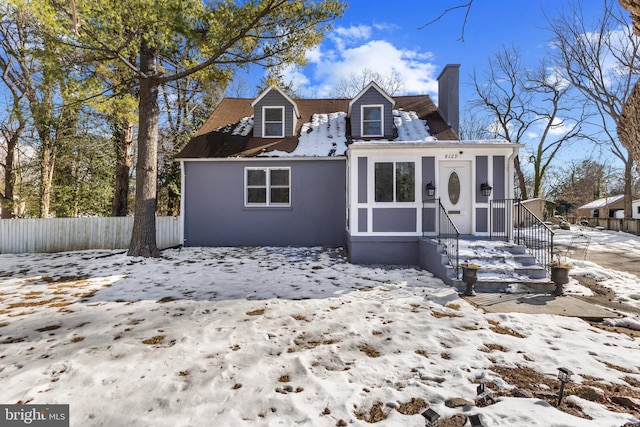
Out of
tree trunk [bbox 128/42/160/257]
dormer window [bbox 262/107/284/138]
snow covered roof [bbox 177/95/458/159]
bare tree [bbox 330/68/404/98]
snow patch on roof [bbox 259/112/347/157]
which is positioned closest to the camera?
tree trunk [bbox 128/42/160/257]

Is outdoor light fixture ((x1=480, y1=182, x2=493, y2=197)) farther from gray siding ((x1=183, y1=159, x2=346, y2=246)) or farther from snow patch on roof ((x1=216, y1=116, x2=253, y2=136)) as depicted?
snow patch on roof ((x1=216, y1=116, x2=253, y2=136))

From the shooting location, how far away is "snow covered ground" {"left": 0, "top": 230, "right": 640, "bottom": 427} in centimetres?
222

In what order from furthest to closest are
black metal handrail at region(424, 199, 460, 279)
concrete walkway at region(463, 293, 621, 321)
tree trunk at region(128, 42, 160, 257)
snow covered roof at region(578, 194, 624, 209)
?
1. snow covered roof at region(578, 194, 624, 209)
2. tree trunk at region(128, 42, 160, 257)
3. black metal handrail at region(424, 199, 460, 279)
4. concrete walkway at region(463, 293, 621, 321)

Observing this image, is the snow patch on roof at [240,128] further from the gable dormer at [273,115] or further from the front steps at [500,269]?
the front steps at [500,269]

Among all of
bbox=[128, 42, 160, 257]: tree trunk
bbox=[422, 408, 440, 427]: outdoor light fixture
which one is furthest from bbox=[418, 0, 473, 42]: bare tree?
bbox=[128, 42, 160, 257]: tree trunk

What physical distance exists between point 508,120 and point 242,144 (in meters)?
21.9

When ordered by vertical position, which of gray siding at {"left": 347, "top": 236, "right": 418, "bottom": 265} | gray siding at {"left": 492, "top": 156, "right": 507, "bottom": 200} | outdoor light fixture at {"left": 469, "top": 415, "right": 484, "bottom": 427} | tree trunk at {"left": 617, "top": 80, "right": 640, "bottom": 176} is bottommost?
outdoor light fixture at {"left": 469, "top": 415, "right": 484, "bottom": 427}

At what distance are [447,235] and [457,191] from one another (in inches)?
55.6

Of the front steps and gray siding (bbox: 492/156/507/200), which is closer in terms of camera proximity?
the front steps

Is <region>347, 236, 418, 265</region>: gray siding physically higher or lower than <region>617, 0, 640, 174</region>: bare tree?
lower

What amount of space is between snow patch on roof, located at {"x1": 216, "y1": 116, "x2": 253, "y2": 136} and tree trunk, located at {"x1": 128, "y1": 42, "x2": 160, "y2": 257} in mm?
2988

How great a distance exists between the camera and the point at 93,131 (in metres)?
12.6

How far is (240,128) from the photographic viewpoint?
448 inches

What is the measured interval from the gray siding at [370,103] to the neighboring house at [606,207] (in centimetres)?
3722
